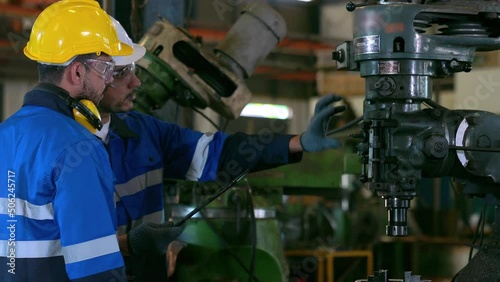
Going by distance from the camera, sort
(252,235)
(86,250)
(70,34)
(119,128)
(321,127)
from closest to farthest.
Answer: (86,250) → (70,34) → (321,127) → (119,128) → (252,235)

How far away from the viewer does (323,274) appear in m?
4.73

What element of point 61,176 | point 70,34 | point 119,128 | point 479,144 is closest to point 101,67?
point 70,34

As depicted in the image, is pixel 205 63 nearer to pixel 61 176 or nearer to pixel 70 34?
pixel 70 34

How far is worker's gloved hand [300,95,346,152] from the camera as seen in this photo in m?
2.29

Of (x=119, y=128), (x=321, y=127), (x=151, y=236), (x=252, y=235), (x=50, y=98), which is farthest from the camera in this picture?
(x=252, y=235)

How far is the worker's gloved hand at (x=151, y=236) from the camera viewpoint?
221cm

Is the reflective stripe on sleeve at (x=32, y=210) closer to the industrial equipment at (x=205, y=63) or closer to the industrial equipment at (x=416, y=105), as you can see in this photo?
the industrial equipment at (x=416, y=105)

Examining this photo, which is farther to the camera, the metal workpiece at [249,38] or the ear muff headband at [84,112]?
the metal workpiece at [249,38]

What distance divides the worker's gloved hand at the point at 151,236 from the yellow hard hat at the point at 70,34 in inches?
19.7

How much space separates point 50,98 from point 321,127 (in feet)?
2.73

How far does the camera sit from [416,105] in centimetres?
196

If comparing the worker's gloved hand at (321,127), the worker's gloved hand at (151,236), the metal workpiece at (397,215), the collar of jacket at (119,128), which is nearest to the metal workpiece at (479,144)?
the metal workpiece at (397,215)

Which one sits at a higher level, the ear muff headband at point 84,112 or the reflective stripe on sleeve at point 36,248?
the ear muff headband at point 84,112

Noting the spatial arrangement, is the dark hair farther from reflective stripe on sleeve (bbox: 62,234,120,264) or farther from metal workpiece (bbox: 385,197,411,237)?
metal workpiece (bbox: 385,197,411,237)
